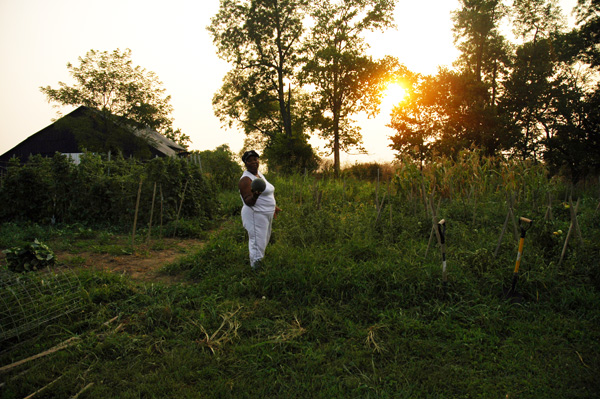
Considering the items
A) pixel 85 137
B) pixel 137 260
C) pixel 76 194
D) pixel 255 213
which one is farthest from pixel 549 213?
pixel 85 137

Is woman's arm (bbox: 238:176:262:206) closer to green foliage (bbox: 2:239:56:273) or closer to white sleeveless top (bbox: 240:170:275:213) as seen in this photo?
white sleeveless top (bbox: 240:170:275:213)

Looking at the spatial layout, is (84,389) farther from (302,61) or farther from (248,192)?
(302,61)

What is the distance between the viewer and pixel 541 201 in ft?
25.9

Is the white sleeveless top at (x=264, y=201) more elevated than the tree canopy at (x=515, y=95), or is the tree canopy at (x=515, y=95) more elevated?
the tree canopy at (x=515, y=95)

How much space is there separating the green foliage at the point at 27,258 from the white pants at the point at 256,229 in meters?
2.16

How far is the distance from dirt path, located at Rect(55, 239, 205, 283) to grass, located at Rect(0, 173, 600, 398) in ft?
1.37

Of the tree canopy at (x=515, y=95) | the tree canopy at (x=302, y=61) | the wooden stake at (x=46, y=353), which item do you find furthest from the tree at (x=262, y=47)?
the wooden stake at (x=46, y=353)

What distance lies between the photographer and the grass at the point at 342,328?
103 inches

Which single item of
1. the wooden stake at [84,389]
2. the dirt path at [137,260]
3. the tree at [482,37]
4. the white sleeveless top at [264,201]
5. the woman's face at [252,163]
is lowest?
the wooden stake at [84,389]

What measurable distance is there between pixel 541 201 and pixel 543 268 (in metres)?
4.47

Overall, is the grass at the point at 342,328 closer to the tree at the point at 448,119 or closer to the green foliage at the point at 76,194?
the green foliage at the point at 76,194

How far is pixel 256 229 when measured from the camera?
4.55 meters

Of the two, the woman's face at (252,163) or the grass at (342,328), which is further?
the woman's face at (252,163)

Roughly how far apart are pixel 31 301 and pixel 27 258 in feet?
1.98
